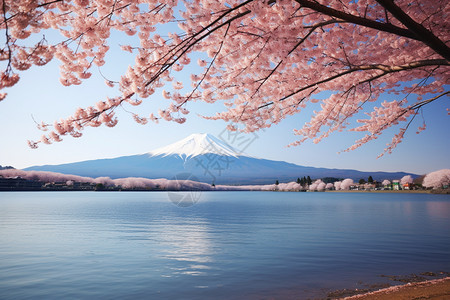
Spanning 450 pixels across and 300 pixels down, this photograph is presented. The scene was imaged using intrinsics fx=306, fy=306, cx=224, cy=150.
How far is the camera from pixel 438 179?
8069 cm

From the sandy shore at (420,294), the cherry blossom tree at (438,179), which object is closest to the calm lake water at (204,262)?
the sandy shore at (420,294)

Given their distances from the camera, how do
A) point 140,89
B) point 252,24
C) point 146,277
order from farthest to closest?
point 146,277 < point 252,24 < point 140,89

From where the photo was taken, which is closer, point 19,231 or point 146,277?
point 146,277

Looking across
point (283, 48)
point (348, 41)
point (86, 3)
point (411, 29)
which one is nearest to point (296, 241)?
point (348, 41)

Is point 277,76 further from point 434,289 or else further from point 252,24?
point 434,289

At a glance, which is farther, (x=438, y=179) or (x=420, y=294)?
(x=438, y=179)

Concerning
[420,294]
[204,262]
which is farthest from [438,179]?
[420,294]

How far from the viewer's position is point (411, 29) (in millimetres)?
3947

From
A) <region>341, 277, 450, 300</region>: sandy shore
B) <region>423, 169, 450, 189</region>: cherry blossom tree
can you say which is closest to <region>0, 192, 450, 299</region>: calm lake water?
<region>341, 277, 450, 300</region>: sandy shore

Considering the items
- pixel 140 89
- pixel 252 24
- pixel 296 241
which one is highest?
pixel 252 24

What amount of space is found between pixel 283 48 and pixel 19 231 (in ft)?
45.8

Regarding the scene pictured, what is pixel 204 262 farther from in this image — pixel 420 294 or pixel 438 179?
pixel 438 179

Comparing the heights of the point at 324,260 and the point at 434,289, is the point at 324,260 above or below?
below

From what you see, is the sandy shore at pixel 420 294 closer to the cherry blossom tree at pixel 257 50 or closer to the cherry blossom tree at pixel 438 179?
the cherry blossom tree at pixel 257 50
